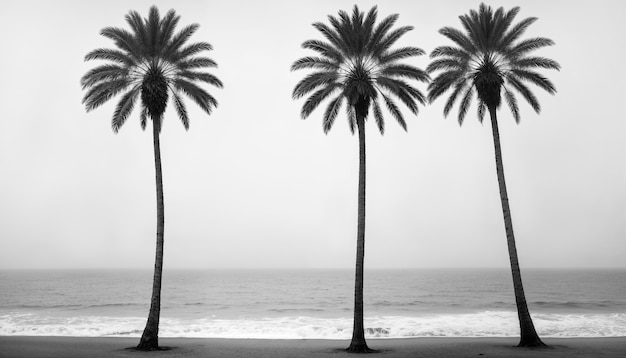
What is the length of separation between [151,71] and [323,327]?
70.7ft

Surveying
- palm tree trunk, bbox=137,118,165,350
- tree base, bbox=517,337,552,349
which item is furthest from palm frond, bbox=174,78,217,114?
tree base, bbox=517,337,552,349

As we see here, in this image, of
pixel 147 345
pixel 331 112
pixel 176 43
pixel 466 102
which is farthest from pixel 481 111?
pixel 147 345

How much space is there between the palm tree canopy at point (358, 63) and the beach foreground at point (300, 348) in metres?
11.2

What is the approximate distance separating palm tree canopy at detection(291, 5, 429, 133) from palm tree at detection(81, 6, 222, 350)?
5444 millimetres

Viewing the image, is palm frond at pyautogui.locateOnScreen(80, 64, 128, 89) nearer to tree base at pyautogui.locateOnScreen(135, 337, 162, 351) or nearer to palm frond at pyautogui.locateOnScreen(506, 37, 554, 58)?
tree base at pyautogui.locateOnScreen(135, 337, 162, 351)

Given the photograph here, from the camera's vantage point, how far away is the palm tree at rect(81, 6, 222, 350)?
20000mm

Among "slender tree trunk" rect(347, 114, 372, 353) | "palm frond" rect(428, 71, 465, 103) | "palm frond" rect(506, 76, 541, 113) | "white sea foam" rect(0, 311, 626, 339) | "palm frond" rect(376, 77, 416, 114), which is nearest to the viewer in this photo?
"slender tree trunk" rect(347, 114, 372, 353)

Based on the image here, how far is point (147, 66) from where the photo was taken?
2061 centimetres

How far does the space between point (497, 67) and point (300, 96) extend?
Answer: 32.0ft

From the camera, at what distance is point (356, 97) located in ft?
63.3

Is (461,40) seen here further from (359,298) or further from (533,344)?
(533,344)

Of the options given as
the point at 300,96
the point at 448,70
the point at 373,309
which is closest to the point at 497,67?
the point at 448,70

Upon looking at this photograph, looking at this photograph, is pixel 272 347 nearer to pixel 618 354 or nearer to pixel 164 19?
pixel 618 354

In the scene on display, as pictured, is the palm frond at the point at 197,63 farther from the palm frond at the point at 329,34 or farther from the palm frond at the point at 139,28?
the palm frond at the point at 329,34
